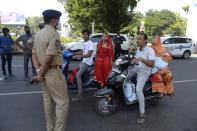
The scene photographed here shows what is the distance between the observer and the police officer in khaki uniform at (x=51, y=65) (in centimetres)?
481

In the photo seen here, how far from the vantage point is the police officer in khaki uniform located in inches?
189

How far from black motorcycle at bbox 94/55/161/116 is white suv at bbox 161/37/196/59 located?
1731 centimetres

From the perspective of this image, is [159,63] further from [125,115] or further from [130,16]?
[130,16]

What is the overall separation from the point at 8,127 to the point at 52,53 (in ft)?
6.84

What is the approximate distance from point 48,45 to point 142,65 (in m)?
2.40

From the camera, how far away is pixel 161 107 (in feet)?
25.6

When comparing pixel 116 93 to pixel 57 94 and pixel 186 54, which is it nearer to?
pixel 57 94

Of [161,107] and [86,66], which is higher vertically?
[86,66]

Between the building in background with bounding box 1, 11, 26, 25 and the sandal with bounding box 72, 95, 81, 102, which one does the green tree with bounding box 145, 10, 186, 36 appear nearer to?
the building in background with bounding box 1, 11, 26, 25

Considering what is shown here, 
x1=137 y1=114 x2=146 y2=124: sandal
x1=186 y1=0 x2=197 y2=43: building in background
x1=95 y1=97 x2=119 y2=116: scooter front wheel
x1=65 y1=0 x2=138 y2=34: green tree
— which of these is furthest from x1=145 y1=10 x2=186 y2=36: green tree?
x1=137 y1=114 x2=146 y2=124: sandal

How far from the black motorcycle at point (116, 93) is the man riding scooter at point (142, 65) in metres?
0.31

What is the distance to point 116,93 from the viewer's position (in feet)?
22.9

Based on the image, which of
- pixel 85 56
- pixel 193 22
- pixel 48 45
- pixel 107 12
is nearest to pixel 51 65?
pixel 48 45

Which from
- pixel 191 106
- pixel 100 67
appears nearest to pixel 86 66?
pixel 100 67
